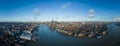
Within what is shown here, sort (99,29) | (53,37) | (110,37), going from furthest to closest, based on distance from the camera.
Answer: (110,37), (99,29), (53,37)

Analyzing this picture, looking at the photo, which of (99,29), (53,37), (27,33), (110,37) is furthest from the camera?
(110,37)

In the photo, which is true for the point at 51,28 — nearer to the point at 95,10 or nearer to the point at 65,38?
Answer: the point at 65,38

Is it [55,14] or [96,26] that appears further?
[96,26]

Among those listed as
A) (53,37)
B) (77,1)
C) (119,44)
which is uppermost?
(77,1)

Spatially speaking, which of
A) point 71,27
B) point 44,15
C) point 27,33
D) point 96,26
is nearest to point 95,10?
point 96,26

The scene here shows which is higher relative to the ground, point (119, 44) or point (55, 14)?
point (55, 14)

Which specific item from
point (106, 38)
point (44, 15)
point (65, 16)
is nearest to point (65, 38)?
point (65, 16)
